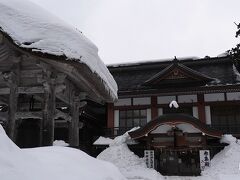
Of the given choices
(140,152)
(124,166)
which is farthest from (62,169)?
(140,152)

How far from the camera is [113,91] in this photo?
11.0m

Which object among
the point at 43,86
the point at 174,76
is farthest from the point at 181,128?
the point at 43,86

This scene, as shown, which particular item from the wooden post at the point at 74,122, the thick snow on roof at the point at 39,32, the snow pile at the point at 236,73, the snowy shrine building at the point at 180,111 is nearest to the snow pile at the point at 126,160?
the snowy shrine building at the point at 180,111

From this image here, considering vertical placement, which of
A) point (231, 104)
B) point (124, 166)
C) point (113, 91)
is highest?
point (231, 104)

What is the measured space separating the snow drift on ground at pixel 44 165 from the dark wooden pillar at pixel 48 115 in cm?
245

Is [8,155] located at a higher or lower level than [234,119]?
lower

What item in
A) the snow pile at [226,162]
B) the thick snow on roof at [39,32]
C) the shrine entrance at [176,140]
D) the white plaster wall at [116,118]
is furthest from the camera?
the white plaster wall at [116,118]

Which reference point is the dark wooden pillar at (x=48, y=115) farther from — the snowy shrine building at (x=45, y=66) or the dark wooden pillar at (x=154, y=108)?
the dark wooden pillar at (x=154, y=108)

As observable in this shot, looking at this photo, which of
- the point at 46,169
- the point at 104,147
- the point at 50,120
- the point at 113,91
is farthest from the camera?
the point at 104,147

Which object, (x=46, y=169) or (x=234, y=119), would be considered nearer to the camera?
(x=46, y=169)

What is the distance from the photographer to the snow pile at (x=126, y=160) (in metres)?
18.2

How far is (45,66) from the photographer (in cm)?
839

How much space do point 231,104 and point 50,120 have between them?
17.2 m

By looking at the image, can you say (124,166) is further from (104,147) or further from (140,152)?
(104,147)
